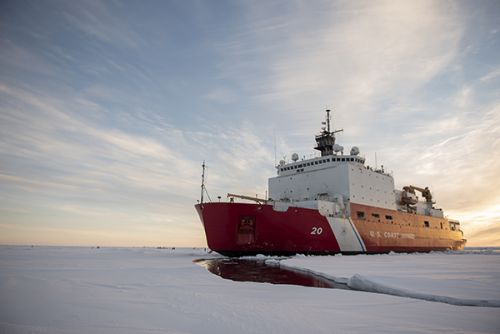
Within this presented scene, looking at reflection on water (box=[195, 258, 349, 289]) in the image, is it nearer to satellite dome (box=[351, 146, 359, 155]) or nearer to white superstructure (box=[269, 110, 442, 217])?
white superstructure (box=[269, 110, 442, 217])

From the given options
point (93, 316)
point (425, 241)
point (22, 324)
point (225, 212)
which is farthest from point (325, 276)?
point (425, 241)

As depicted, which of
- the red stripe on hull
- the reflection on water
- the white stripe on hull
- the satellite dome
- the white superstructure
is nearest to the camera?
the reflection on water

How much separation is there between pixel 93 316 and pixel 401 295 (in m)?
5.95

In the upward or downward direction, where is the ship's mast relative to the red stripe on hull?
upward

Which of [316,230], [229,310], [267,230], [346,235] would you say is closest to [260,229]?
[267,230]

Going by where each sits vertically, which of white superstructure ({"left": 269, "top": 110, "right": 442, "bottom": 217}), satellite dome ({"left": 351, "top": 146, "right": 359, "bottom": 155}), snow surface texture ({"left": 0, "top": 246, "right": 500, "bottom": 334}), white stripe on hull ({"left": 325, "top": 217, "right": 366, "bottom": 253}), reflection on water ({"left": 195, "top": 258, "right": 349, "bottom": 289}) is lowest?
reflection on water ({"left": 195, "top": 258, "right": 349, "bottom": 289})

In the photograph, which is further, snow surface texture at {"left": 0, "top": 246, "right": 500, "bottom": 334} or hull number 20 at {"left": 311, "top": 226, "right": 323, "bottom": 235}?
hull number 20 at {"left": 311, "top": 226, "right": 323, "bottom": 235}

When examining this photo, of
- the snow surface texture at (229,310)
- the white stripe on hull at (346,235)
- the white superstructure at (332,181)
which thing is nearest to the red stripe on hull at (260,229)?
the white stripe on hull at (346,235)

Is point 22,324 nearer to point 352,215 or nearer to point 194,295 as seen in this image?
point 194,295

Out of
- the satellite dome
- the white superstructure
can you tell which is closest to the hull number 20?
the white superstructure

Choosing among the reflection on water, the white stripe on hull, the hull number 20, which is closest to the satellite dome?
the white stripe on hull

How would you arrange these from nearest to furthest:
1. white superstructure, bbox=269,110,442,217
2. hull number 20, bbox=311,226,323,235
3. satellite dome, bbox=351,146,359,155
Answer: hull number 20, bbox=311,226,323,235
white superstructure, bbox=269,110,442,217
satellite dome, bbox=351,146,359,155

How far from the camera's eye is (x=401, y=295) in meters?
6.42

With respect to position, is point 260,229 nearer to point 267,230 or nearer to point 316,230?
point 267,230
